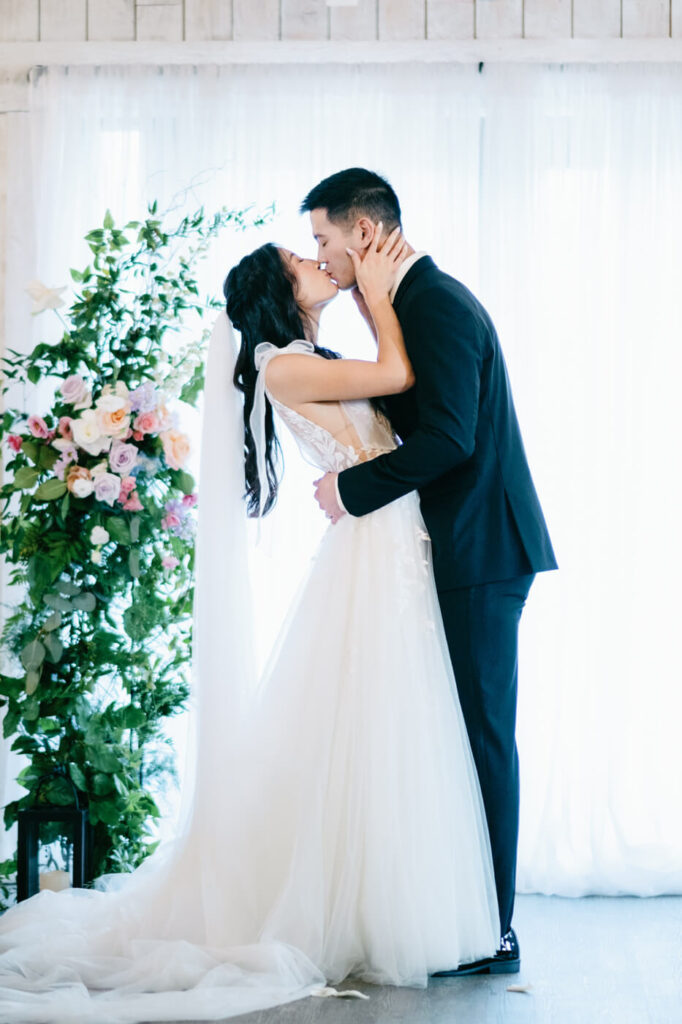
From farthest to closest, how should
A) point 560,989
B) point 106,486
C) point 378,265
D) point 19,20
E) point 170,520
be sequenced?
point 19,20 → point 170,520 → point 106,486 → point 378,265 → point 560,989

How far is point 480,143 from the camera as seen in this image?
354 cm

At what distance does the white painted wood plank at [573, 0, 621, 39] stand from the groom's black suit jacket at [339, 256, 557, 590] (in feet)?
4.51

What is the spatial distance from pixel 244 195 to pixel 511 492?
156cm

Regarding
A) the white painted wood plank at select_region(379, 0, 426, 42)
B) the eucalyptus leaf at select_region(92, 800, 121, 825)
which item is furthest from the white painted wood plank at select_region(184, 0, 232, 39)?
the eucalyptus leaf at select_region(92, 800, 121, 825)

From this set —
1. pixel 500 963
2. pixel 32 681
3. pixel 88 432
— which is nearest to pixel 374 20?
pixel 88 432

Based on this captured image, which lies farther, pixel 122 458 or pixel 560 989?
pixel 122 458

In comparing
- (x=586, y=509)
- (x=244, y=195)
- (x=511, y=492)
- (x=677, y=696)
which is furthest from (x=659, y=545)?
(x=244, y=195)

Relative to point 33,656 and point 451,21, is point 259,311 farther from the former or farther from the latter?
point 451,21

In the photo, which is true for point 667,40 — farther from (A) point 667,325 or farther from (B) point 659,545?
(B) point 659,545

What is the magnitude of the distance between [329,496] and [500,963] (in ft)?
3.73

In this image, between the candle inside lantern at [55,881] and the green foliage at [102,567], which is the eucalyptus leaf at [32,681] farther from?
the candle inside lantern at [55,881]

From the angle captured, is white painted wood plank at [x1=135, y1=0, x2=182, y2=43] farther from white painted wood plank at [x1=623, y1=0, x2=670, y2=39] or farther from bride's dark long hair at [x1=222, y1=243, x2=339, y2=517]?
white painted wood plank at [x1=623, y1=0, x2=670, y2=39]

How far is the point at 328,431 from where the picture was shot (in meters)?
2.68

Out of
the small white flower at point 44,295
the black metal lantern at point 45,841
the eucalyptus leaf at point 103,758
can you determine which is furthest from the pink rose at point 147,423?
the black metal lantern at point 45,841
